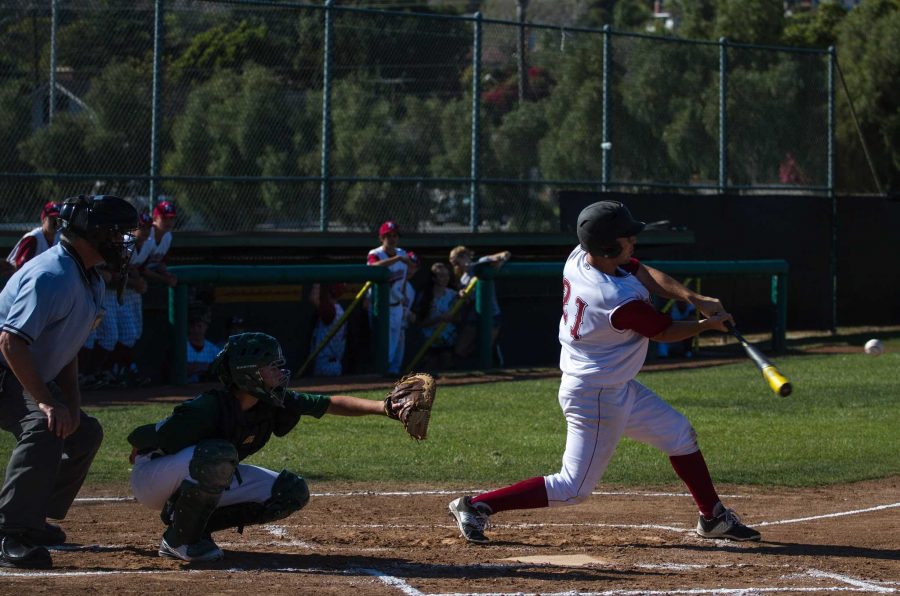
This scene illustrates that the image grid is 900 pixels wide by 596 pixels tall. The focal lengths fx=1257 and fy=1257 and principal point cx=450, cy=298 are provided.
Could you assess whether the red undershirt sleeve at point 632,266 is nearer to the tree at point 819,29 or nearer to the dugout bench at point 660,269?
the dugout bench at point 660,269

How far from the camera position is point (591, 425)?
18.5 ft

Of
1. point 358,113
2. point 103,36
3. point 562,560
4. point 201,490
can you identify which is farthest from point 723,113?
point 201,490

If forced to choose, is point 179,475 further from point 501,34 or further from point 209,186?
point 501,34

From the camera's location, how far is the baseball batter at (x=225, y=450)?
5105 millimetres

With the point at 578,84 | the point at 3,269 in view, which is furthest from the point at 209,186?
the point at 578,84

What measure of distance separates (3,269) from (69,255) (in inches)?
244

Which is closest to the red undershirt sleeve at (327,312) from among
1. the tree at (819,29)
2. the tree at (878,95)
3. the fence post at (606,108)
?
the fence post at (606,108)

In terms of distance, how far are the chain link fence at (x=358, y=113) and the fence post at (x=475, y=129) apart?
0.08ft

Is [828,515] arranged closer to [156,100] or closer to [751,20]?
[156,100]

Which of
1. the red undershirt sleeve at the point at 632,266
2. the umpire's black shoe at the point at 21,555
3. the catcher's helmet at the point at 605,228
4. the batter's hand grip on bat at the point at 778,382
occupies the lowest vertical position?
the umpire's black shoe at the point at 21,555

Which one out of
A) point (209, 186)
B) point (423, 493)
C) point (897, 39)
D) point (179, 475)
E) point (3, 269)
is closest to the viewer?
point (179, 475)

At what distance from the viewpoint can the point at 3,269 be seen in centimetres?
1092

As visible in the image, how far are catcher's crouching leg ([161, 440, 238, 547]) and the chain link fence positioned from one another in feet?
25.6

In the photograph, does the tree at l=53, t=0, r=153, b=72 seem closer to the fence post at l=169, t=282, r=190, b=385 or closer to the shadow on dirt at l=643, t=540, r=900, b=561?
the fence post at l=169, t=282, r=190, b=385
